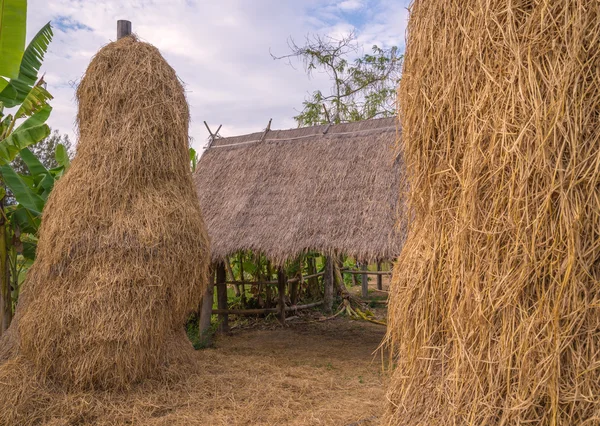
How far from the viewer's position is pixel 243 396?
17.8 feet

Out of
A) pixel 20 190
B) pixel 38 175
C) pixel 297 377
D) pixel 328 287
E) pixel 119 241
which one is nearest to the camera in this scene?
pixel 119 241

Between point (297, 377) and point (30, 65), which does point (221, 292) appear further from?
point (30, 65)

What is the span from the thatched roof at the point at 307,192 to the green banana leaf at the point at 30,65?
310 centimetres

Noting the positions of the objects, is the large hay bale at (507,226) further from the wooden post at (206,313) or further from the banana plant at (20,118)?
the wooden post at (206,313)

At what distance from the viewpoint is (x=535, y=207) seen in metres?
2.16

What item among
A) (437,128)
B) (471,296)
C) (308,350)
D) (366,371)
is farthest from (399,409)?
(308,350)

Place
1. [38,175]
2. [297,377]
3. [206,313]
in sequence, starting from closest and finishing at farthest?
[297,377] → [38,175] → [206,313]

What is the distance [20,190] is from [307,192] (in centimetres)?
378

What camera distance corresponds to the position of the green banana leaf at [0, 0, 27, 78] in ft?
15.8

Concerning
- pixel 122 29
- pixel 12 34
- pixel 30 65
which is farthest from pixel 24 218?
pixel 122 29

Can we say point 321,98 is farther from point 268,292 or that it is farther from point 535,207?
point 535,207

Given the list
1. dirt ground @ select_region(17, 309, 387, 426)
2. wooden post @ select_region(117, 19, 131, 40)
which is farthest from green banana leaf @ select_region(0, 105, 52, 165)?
dirt ground @ select_region(17, 309, 387, 426)

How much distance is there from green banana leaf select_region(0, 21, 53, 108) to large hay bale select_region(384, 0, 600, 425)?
5310 mm

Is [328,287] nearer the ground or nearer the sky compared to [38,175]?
nearer the ground
